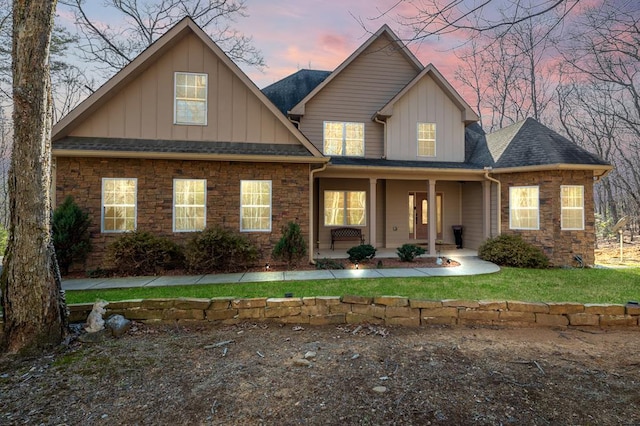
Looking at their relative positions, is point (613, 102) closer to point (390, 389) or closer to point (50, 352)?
point (390, 389)

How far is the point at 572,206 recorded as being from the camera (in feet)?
32.1

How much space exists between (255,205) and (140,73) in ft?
16.6

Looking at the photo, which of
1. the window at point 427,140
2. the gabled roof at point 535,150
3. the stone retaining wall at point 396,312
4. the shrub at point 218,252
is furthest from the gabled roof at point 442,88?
the stone retaining wall at point 396,312

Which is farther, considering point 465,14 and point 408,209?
point 408,209

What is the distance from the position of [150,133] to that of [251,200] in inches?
138

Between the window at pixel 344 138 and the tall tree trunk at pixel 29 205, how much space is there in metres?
8.82

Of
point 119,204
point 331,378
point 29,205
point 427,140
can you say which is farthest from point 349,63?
point 331,378

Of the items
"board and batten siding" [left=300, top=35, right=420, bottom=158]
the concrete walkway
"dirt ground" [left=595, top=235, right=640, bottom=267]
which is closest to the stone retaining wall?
the concrete walkway

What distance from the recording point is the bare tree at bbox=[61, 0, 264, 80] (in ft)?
51.5

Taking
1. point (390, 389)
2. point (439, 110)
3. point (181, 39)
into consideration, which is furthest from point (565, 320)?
point (181, 39)

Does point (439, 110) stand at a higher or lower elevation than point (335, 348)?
higher

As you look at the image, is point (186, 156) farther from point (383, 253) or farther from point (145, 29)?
point (145, 29)

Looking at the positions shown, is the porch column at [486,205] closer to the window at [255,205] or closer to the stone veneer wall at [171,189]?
the stone veneer wall at [171,189]

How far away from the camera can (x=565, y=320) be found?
15.2 ft
